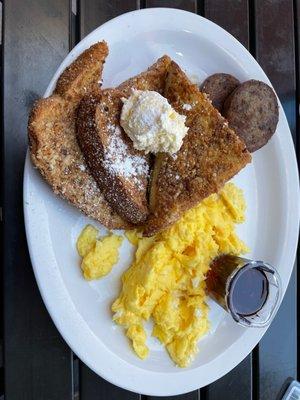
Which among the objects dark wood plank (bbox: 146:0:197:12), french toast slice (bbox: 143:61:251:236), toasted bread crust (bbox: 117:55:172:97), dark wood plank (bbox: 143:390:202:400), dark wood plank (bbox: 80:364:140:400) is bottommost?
dark wood plank (bbox: 143:390:202:400)

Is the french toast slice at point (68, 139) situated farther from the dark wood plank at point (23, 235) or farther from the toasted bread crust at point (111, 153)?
the dark wood plank at point (23, 235)

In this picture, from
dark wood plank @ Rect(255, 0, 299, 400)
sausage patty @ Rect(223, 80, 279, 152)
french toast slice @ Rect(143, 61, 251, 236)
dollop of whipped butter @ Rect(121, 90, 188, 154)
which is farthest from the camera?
dark wood plank @ Rect(255, 0, 299, 400)

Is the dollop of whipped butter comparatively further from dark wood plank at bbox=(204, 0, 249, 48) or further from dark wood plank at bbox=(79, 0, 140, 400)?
dark wood plank at bbox=(204, 0, 249, 48)

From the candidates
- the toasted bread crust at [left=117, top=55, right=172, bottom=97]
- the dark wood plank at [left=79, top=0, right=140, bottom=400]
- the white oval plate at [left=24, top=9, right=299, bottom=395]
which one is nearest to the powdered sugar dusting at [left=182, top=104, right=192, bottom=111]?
the toasted bread crust at [left=117, top=55, right=172, bottom=97]

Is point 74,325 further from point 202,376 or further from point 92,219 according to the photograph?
point 202,376

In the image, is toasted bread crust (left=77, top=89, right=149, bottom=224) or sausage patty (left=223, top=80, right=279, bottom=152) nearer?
toasted bread crust (left=77, top=89, right=149, bottom=224)

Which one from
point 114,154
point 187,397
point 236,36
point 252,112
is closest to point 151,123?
point 114,154

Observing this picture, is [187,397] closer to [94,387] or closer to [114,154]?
[94,387]

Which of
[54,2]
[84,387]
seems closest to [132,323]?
[84,387]
